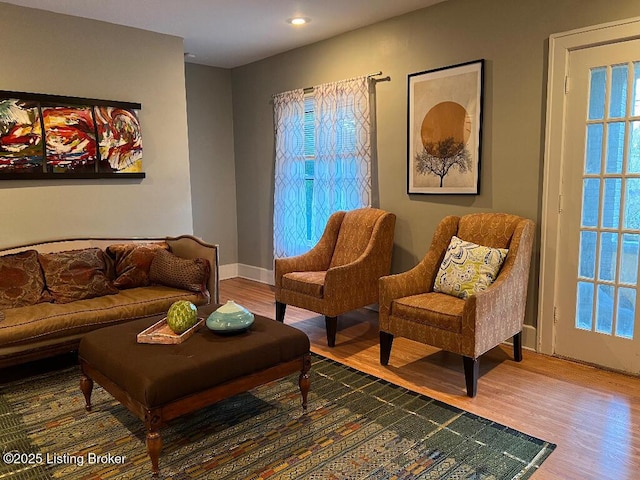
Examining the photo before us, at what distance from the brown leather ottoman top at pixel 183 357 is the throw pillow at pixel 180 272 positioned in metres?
0.98

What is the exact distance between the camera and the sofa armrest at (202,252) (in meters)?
3.76

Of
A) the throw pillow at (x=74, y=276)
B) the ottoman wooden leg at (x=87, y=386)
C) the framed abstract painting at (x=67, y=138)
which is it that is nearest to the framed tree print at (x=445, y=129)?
the framed abstract painting at (x=67, y=138)

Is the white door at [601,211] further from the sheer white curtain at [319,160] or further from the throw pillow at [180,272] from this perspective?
the throw pillow at [180,272]

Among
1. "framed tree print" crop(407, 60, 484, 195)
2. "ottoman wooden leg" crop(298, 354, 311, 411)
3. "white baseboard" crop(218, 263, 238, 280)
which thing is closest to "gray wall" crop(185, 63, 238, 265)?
"white baseboard" crop(218, 263, 238, 280)

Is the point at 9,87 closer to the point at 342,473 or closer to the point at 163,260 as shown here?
the point at 163,260

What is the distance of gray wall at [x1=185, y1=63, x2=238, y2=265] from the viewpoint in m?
5.50

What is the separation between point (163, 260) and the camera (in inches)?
146

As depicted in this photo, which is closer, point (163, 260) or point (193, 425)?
point (193, 425)

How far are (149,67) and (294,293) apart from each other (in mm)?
2439

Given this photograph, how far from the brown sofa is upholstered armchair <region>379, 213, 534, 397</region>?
1.47m

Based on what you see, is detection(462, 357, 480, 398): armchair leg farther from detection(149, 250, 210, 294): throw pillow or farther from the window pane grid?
detection(149, 250, 210, 294): throw pillow

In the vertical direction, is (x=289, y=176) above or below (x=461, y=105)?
below

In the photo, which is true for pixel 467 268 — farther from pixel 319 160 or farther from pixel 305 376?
pixel 319 160

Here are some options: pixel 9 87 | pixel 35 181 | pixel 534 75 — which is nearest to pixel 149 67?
pixel 9 87
